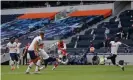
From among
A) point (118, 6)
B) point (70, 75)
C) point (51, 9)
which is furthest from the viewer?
point (51, 9)

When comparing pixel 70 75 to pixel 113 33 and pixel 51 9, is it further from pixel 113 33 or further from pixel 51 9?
pixel 51 9

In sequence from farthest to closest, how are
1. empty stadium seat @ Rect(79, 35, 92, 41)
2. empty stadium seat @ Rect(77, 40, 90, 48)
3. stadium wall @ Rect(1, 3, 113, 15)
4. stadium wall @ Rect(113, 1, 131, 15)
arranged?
stadium wall @ Rect(1, 3, 113, 15) → stadium wall @ Rect(113, 1, 131, 15) → empty stadium seat @ Rect(79, 35, 92, 41) → empty stadium seat @ Rect(77, 40, 90, 48)

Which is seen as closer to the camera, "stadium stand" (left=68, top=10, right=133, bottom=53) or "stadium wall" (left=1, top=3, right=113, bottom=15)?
"stadium stand" (left=68, top=10, right=133, bottom=53)

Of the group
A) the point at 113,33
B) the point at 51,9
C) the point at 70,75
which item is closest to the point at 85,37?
the point at 113,33

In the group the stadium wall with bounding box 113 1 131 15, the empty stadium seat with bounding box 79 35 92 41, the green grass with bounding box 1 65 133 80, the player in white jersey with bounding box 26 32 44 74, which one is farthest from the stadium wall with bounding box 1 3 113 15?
the player in white jersey with bounding box 26 32 44 74

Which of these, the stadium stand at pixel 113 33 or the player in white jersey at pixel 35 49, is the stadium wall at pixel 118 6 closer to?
the stadium stand at pixel 113 33

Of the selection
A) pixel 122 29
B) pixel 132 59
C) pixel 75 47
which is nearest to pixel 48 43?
pixel 75 47

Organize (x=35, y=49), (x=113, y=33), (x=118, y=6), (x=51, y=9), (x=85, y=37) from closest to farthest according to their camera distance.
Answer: (x=35, y=49), (x=113, y=33), (x=85, y=37), (x=118, y=6), (x=51, y=9)

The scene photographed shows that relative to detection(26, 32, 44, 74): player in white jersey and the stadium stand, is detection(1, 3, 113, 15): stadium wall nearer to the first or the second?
the stadium stand

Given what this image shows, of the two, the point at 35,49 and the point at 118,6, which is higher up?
the point at 35,49

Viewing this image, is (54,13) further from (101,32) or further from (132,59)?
(132,59)

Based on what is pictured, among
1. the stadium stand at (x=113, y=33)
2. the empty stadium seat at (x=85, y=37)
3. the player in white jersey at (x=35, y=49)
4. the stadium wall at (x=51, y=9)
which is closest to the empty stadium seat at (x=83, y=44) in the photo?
the stadium stand at (x=113, y=33)

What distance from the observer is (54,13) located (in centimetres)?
6097

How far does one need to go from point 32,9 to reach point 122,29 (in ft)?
59.7
